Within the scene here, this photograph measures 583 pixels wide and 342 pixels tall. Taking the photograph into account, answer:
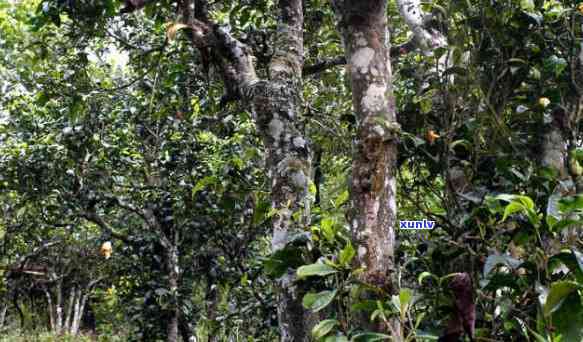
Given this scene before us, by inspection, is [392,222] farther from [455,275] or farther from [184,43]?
[184,43]

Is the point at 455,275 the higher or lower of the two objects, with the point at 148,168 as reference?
lower

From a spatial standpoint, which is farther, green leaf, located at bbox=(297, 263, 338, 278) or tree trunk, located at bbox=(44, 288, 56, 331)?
tree trunk, located at bbox=(44, 288, 56, 331)

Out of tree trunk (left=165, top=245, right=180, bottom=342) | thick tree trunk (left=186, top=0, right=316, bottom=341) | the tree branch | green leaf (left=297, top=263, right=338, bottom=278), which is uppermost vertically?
the tree branch

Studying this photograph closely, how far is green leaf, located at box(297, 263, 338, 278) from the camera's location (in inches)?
45.2

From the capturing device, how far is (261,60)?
2457mm

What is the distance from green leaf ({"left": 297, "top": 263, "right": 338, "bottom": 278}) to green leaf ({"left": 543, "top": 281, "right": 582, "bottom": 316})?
1.35 ft

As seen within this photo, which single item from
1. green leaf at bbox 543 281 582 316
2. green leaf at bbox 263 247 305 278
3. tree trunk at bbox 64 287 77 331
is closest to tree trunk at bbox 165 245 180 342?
green leaf at bbox 263 247 305 278

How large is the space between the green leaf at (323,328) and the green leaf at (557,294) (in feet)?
1.37

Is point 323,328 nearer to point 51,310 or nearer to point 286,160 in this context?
point 286,160

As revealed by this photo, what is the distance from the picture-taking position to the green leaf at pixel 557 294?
97 centimetres

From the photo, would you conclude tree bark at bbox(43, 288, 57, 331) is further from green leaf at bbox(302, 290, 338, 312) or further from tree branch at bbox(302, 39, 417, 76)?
green leaf at bbox(302, 290, 338, 312)

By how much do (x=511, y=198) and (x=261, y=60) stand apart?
1589mm

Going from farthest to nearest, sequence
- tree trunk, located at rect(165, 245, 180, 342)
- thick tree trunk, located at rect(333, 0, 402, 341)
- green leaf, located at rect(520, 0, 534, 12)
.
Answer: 1. tree trunk, located at rect(165, 245, 180, 342)
2. green leaf, located at rect(520, 0, 534, 12)
3. thick tree trunk, located at rect(333, 0, 402, 341)

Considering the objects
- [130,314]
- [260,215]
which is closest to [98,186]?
[130,314]
